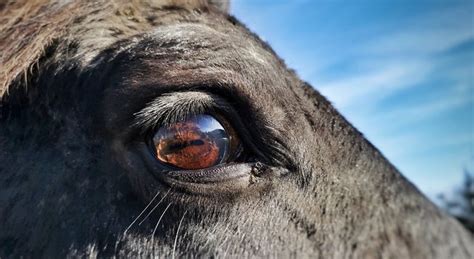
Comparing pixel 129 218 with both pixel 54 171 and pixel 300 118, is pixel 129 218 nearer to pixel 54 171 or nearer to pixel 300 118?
pixel 54 171

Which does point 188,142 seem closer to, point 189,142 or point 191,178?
point 189,142

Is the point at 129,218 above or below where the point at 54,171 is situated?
below

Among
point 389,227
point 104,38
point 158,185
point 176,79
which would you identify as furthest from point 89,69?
point 389,227

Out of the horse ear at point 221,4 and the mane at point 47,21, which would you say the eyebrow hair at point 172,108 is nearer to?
the mane at point 47,21

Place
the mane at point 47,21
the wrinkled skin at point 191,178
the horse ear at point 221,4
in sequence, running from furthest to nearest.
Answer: the horse ear at point 221,4 → the mane at point 47,21 → the wrinkled skin at point 191,178

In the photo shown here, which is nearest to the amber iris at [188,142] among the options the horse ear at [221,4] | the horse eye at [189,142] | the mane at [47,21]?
the horse eye at [189,142]

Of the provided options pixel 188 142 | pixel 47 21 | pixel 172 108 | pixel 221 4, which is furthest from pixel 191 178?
pixel 221 4
